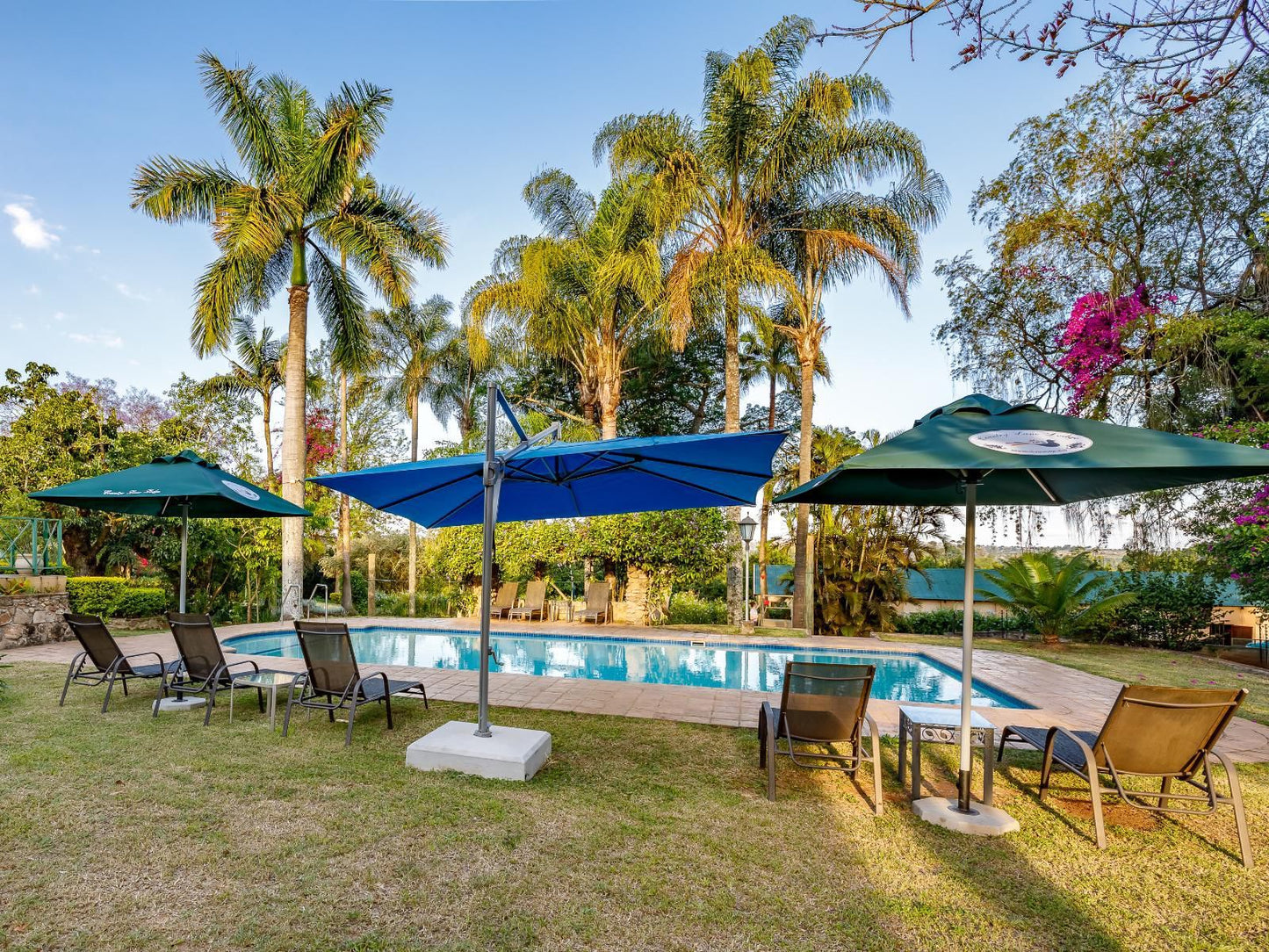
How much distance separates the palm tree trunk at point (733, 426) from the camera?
43.8 ft

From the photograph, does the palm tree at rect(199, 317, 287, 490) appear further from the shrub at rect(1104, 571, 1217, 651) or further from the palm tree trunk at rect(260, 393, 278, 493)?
the shrub at rect(1104, 571, 1217, 651)

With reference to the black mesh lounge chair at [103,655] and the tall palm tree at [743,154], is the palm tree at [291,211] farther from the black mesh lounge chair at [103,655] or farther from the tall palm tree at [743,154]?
the black mesh lounge chair at [103,655]

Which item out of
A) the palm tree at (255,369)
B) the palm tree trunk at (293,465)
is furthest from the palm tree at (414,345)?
the palm tree trunk at (293,465)

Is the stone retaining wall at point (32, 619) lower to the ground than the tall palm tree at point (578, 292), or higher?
lower

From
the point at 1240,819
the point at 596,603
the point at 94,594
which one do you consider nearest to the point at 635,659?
the point at 596,603

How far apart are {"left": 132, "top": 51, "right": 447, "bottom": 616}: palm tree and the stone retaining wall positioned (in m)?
3.35

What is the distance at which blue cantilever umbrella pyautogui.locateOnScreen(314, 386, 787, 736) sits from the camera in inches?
170

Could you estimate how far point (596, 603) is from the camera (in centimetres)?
1466

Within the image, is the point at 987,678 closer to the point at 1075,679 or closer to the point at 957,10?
the point at 1075,679

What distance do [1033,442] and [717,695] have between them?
15.6 feet

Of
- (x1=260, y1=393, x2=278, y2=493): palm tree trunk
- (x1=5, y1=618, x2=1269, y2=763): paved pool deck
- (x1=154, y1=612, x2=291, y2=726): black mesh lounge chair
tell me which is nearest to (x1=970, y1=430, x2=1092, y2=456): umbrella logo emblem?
(x1=5, y1=618, x2=1269, y2=763): paved pool deck

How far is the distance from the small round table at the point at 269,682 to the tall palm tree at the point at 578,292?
36.5 ft

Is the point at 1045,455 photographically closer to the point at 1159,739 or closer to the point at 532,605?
the point at 1159,739

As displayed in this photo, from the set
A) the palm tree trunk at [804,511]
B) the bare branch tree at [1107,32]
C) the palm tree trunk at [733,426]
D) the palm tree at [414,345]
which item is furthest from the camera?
the palm tree at [414,345]
